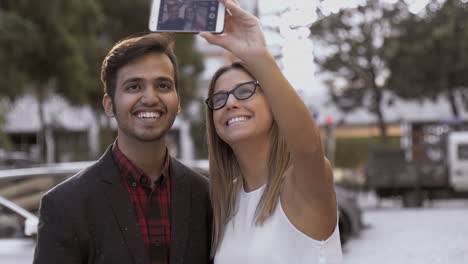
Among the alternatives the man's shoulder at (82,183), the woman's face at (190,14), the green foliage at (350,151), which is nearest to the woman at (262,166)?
the woman's face at (190,14)

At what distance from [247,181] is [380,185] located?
54.0ft

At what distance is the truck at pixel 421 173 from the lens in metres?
18.5

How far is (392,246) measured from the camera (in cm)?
1083

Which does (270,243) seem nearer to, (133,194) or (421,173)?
(133,194)

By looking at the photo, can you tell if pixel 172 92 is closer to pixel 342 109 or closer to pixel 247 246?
pixel 247 246

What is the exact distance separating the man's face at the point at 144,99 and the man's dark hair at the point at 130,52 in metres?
0.02

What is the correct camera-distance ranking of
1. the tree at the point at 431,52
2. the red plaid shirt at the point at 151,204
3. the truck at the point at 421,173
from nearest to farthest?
the red plaid shirt at the point at 151,204, the truck at the point at 421,173, the tree at the point at 431,52

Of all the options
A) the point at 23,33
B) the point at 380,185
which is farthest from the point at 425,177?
the point at 23,33

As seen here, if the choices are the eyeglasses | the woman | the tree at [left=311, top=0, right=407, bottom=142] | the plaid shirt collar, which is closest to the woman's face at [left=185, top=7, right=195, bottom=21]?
the woman

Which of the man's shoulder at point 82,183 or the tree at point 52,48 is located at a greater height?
the tree at point 52,48

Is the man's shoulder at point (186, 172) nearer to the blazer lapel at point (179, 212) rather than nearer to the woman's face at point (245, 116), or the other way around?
the blazer lapel at point (179, 212)

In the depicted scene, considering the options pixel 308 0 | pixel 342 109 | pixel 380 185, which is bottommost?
pixel 380 185

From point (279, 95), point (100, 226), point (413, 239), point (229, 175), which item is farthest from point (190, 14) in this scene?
point (413, 239)

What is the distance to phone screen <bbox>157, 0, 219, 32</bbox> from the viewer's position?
84.8 inches
